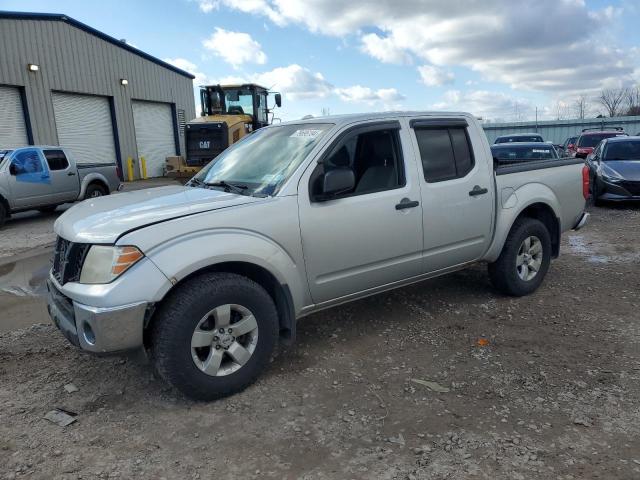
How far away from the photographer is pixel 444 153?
14.5 feet

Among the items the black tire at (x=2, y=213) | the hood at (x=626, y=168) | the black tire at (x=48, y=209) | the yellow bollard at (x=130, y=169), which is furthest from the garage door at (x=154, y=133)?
the hood at (x=626, y=168)

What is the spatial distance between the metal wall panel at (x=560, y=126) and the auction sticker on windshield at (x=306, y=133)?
109 ft

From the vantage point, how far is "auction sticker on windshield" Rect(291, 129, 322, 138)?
3.88 m

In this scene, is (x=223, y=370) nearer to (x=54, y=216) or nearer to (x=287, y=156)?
(x=287, y=156)

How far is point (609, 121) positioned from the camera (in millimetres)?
32344

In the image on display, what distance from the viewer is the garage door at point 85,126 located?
748 inches

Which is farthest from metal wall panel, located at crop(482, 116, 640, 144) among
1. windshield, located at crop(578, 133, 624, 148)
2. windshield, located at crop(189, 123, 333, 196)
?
windshield, located at crop(189, 123, 333, 196)

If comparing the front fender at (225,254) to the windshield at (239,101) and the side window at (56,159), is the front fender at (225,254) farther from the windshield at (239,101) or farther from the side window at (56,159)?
the windshield at (239,101)

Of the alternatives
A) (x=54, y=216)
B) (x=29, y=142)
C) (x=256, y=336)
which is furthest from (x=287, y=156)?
(x=29, y=142)

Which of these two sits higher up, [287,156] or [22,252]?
[287,156]

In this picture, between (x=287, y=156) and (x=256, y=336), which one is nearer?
(x=256, y=336)

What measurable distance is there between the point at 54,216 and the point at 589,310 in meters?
12.3

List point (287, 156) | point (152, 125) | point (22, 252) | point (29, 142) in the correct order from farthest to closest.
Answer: point (152, 125)
point (29, 142)
point (22, 252)
point (287, 156)

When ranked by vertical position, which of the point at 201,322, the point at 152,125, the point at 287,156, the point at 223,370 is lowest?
the point at 223,370
